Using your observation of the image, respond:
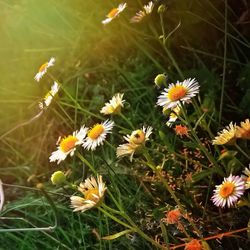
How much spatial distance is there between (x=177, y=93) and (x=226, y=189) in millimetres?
235

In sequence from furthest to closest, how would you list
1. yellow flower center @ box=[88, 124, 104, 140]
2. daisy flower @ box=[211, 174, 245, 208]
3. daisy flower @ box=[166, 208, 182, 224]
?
1. yellow flower center @ box=[88, 124, 104, 140]
2. daisy flower @ box=[166, 208, 182, 224]
3. daisy flower @ box=[211, 174, 245, 208]

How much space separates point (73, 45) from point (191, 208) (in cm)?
108

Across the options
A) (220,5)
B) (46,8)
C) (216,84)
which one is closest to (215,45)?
(220,5)

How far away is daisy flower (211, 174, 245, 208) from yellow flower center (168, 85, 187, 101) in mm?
206

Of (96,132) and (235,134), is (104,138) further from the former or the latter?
(235,134)

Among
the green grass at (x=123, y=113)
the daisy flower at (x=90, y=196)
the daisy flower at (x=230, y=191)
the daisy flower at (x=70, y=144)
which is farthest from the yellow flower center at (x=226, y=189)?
the daisy flower at (x=70, y=144)

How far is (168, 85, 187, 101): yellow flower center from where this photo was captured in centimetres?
125

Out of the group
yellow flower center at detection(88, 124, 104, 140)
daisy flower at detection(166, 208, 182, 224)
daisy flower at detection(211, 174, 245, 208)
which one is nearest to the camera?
daisy flower at detection(211, 174, 245, 208)

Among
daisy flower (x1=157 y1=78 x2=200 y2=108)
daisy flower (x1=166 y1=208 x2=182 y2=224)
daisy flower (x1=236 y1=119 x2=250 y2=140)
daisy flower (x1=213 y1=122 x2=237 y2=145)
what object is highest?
daisy flower (x1=157 y1=78 x2=200 y2=108)

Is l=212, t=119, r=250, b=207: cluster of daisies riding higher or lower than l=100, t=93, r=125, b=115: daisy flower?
lower

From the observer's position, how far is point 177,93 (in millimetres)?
1263

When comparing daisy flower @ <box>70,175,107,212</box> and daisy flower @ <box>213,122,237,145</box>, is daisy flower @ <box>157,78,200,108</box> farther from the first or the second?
daisy flower @ <box>70,175,107,212</box>

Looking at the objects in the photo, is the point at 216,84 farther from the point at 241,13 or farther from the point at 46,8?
the point at 46,8

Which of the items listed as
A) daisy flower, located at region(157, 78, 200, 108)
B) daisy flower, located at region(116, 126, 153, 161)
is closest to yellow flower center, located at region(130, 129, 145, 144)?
daisy flower, located at region(116, 126, 153, 161)
